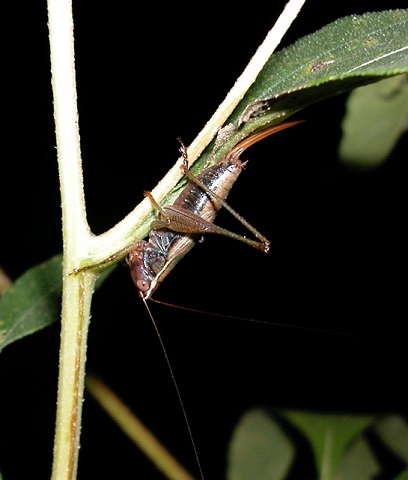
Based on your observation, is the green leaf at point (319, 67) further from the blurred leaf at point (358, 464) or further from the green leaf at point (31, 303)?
the blurred leaf at point (358, 464)

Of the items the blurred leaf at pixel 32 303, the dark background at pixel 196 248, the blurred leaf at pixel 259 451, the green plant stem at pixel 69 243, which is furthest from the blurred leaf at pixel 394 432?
the green plant stem at pixel 69 243

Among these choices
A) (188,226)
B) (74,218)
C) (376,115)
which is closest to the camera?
(74,218)

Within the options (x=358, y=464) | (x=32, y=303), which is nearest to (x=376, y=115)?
(x=32, y=303)

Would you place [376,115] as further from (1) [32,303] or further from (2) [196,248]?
(1) [32,303]

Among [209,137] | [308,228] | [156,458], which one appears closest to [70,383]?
[209,137]

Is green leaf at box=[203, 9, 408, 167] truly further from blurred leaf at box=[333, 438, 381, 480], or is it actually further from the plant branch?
blurred leaf at box=[333, 438, 381, 480]
